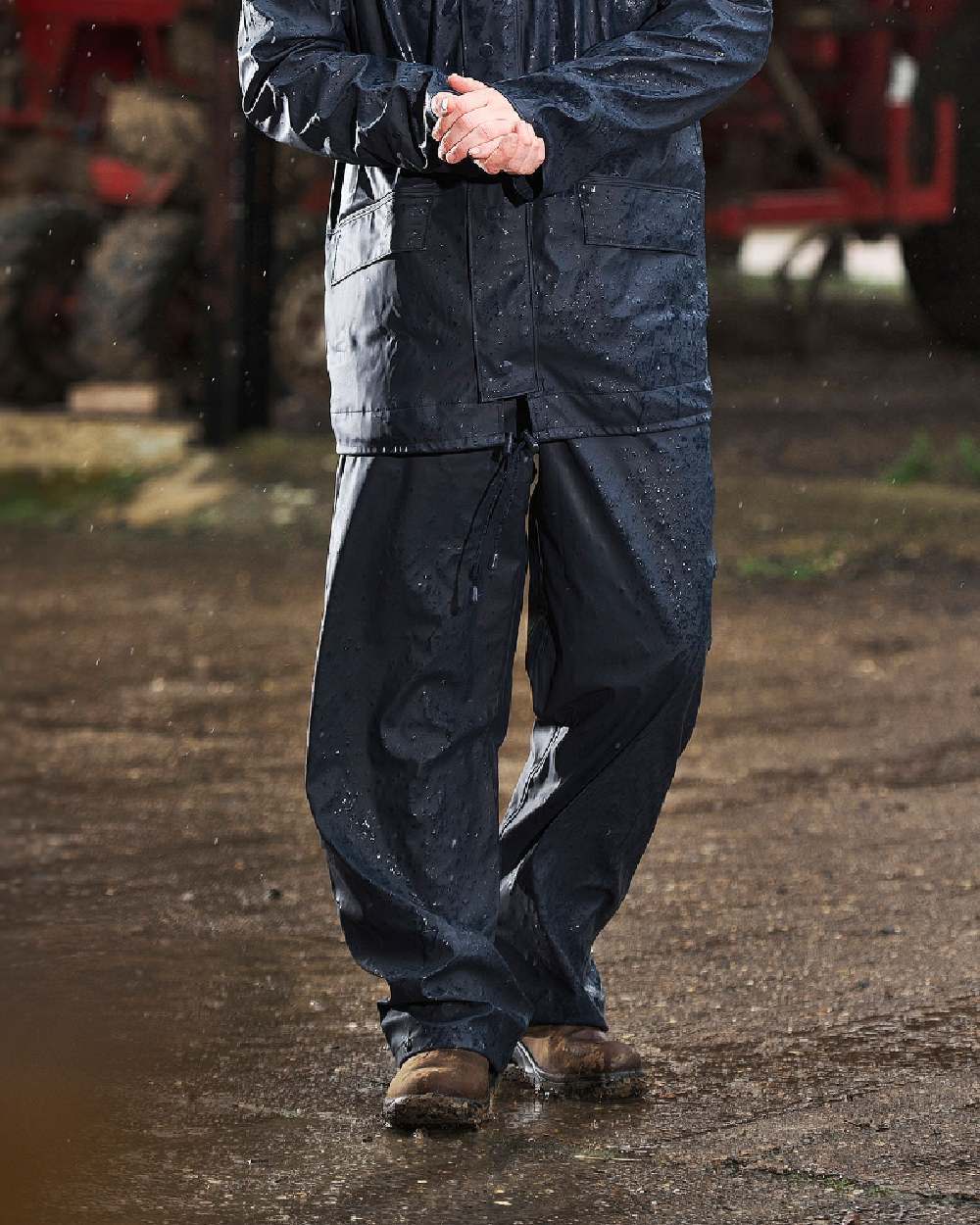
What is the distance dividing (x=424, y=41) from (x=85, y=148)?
33.2ft

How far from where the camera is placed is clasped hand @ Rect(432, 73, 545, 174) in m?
2.93

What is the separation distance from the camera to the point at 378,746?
3.27m

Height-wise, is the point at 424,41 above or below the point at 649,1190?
above

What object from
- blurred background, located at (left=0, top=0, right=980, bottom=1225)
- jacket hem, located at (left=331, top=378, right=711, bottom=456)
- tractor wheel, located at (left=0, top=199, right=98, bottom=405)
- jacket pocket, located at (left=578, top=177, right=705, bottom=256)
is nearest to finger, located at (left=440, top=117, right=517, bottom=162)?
jacket pocket, located at (left=578, top=177, right=705, bottom=256)

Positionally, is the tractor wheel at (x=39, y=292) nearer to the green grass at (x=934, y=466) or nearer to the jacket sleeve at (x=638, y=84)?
the green grass at (x=934, y=466)

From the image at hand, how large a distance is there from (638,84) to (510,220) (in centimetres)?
25

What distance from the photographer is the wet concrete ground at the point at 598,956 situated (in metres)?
2.95

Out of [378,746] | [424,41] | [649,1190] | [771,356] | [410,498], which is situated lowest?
[771,356]

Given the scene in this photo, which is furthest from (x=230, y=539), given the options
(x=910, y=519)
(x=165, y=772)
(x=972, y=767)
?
(x=972, y=767)

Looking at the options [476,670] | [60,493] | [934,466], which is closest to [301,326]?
[60,493]

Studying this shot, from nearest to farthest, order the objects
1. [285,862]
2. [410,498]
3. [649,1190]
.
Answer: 1. [649,1190]
2. [410,498]
3. [285,862]

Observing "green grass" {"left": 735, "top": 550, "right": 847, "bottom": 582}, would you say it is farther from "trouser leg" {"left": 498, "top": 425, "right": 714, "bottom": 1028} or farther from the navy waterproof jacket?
the navy waterproof jacket

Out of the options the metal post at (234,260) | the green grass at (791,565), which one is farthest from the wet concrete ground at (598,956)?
the metal post at (234,260)

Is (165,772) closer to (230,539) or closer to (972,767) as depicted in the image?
(972,767)
